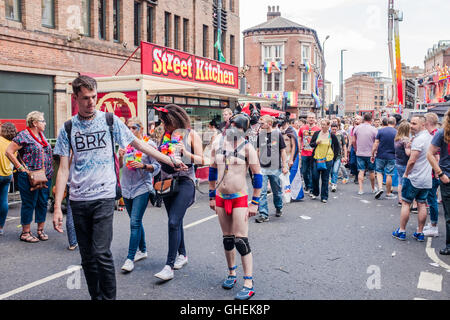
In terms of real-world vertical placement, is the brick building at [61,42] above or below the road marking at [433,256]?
above

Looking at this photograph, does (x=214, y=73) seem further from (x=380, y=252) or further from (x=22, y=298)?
(x=22, y=298)

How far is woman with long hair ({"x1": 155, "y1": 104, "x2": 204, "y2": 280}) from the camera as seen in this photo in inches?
190

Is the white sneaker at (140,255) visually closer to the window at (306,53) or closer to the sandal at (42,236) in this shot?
the sandal at (42,236)

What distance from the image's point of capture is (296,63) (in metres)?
51.7

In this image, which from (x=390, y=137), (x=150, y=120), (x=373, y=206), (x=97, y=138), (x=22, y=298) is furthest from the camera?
(x=150, y=120)

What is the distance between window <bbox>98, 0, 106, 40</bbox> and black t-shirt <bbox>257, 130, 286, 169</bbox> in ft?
37.5

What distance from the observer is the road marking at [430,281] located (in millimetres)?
4656

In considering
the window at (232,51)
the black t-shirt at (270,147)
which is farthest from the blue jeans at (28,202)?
the window at (232,51)

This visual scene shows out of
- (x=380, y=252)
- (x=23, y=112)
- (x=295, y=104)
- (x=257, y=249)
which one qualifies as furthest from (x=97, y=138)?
(x=295, y=104)

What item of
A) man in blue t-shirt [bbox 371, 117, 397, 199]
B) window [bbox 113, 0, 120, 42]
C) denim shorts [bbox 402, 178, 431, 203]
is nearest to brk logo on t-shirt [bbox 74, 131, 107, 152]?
denim shorts [bbox 402, 178, 431, 203]

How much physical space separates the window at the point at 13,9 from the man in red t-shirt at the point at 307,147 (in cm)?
956

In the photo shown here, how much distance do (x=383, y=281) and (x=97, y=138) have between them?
3.38 meters

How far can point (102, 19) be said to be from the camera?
57.6ft

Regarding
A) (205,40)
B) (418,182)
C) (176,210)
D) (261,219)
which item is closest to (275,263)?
(176,210)
